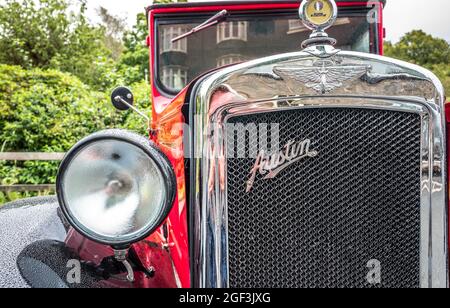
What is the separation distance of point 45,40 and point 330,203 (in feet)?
42.5

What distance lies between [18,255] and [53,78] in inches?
259

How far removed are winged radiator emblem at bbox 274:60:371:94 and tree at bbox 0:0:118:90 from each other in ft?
36.9

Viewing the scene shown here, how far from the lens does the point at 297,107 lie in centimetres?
144

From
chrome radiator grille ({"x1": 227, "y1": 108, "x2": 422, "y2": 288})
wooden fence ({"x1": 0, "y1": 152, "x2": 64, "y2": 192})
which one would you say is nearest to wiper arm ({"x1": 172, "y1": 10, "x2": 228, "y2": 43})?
chrome radiator grille ({"x1": 227, "y1": 108, "x2": 422, "y2": 288})

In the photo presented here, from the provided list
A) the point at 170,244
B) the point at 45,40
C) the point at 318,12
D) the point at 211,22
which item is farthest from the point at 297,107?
the point at 45,40

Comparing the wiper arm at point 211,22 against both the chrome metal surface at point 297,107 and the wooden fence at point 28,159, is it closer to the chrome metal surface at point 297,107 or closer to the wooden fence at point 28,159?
the chrome metal surface at point 297,107

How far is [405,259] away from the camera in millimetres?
1535

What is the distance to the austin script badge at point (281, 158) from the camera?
57.0 inches

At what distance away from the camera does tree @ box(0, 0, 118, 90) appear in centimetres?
1223

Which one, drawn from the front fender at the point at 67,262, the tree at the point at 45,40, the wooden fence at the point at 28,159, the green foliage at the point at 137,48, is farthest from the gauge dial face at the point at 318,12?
the green foliage at the point at 137,48

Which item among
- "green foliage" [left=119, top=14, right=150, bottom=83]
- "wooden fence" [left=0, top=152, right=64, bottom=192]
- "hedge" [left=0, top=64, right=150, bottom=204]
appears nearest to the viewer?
"wooden fence" [left=0, top=152, right=64, bottom=192]

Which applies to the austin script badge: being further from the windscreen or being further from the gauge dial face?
the windscreen

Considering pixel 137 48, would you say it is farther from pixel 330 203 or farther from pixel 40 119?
pixel 330 203
